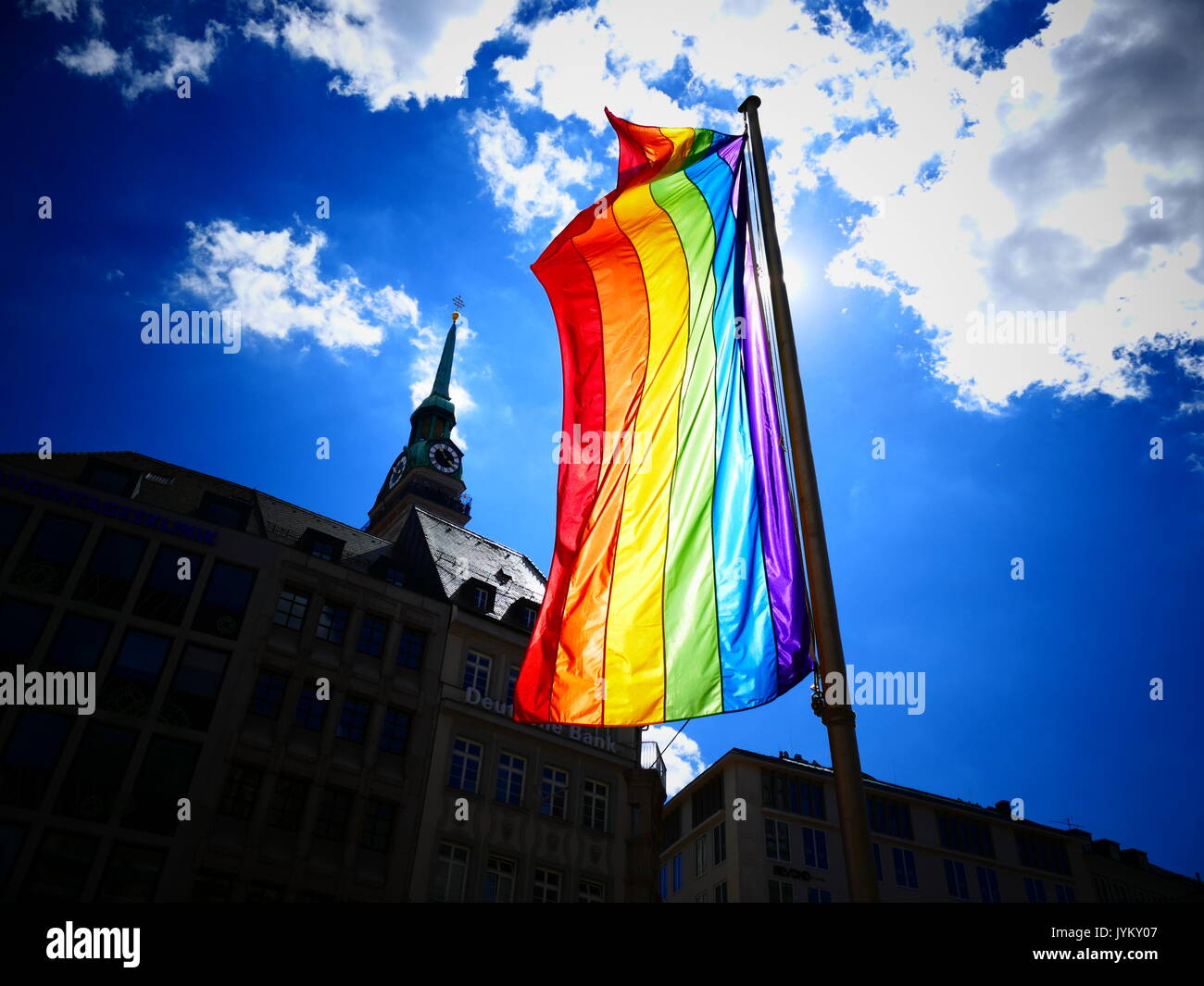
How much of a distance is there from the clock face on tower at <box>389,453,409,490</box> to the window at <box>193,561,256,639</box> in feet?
253

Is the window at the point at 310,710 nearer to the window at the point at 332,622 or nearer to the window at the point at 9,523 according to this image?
the window at the point at 332,622

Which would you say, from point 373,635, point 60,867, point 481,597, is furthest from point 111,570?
point 481,597

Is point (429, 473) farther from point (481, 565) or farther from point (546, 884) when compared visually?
point (546, 884)

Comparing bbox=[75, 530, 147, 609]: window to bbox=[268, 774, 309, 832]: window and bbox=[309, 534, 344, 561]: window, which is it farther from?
bbox=[268, 774, 309, 832]: window

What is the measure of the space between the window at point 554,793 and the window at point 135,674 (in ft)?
51.1

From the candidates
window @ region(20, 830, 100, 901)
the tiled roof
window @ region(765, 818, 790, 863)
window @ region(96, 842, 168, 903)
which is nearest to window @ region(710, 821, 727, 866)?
window @ region(765, 818, 790, 863)

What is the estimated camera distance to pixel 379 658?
3506 cm

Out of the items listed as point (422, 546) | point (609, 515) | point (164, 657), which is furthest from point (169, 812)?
point (609, 515)

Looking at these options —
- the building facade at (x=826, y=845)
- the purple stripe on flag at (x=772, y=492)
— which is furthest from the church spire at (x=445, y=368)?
the purple stripe on flag at (x=772, y=492)

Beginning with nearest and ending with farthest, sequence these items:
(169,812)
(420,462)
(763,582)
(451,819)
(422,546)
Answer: (763,582)
(169,812)
(451,819)
(422,546)
(420,462)

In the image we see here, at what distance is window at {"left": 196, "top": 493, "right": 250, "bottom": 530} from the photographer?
35000 mm

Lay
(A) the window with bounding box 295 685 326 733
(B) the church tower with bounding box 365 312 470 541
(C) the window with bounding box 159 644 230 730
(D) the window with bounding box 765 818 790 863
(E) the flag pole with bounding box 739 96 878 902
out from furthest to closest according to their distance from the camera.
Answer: (B) the church tower with bounding box 365 312 470 541 → (D) the window with bounding box 765 818 790 863 → (A) the window with bounding box 295 685 326 733 → (C) the window with bounding box 159 644 230 730 → (E) the flag pole with bounding box 739 96 878 902
